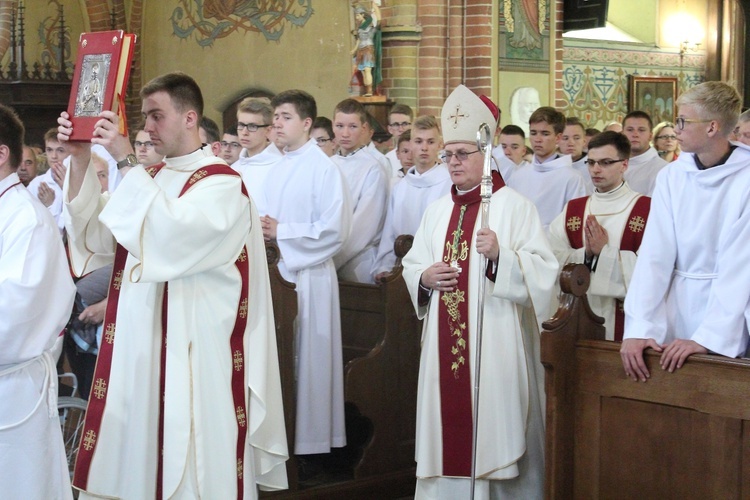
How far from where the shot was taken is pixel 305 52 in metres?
12.0

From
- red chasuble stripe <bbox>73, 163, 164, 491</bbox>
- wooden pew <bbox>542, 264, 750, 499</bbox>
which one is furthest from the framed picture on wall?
red chasuble stripe <bbox>73, 163, 164, 491</bbox>

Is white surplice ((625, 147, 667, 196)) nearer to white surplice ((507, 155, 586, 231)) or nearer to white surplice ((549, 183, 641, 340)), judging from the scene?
white surplice ((507, 155, 586, 231))

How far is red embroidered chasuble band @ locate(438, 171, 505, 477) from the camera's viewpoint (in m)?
4.82

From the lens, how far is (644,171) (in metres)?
8.19

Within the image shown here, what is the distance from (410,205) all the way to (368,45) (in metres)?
3.91

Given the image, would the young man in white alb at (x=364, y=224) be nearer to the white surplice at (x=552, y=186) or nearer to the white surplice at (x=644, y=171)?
the white surplice at (x=552, y=186)

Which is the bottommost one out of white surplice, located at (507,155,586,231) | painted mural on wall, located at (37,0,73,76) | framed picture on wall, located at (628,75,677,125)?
white surplice, located at (507,155,586,231)

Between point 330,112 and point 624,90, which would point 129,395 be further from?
point 624,90

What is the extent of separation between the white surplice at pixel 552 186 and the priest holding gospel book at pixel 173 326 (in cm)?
413

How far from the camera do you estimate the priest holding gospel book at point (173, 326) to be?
11.8 feet

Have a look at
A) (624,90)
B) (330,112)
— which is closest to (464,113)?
(330,112)

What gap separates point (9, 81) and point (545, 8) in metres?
6.21

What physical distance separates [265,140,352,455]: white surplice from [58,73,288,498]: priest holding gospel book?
1.75m

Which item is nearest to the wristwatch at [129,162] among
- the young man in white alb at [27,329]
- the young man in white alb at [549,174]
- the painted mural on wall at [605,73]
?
the young man in white alb at [27,329]
